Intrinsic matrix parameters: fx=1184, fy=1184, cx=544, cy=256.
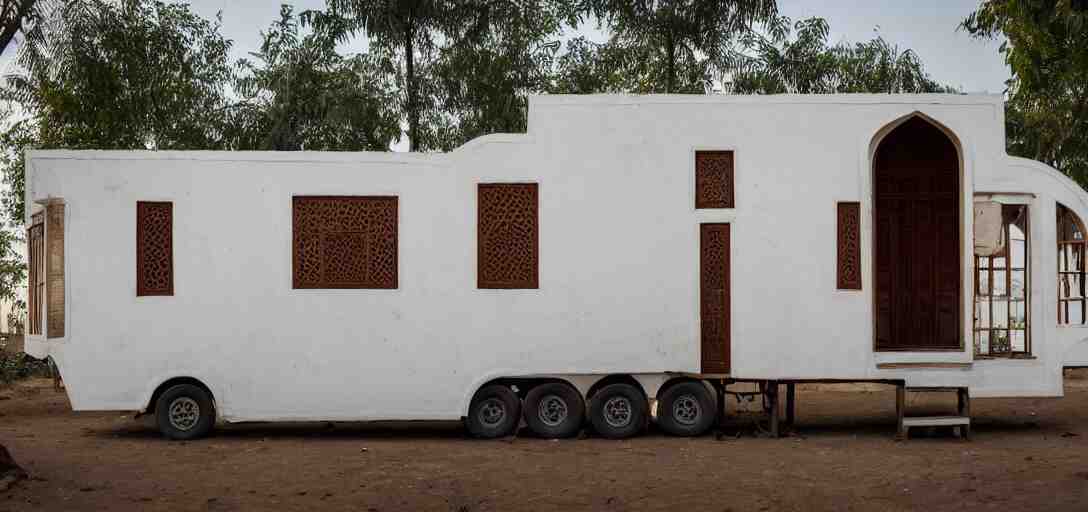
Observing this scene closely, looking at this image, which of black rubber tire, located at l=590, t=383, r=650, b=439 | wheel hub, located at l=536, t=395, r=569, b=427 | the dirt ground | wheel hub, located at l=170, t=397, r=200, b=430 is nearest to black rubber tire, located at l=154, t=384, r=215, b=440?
wheel hub, located at l=170, t=397, r=200, b=430

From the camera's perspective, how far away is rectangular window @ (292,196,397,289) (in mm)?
11945

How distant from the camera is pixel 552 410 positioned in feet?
39.3

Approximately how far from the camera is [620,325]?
11922 millimetres

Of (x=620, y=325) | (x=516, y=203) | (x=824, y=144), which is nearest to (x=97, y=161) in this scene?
(x=516, y=203)

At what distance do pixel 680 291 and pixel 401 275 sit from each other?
281 centimetres

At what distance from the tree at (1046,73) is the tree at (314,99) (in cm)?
953

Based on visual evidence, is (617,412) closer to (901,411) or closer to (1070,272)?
(901,411)

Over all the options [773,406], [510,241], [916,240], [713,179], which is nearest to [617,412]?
[773,406]

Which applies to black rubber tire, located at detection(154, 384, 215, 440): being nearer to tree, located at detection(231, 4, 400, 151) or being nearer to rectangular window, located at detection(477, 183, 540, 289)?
rectangular window, located at detection(477, 183, 540, 289)

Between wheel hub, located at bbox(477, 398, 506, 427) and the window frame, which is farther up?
the window frame

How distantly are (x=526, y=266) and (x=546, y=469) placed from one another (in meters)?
2.63

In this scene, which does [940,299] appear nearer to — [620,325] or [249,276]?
[620,325]

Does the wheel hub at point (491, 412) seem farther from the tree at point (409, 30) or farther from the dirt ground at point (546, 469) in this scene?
the tree at point (409, 30)

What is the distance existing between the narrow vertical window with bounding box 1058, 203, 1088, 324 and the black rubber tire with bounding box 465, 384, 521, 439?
5794mm
